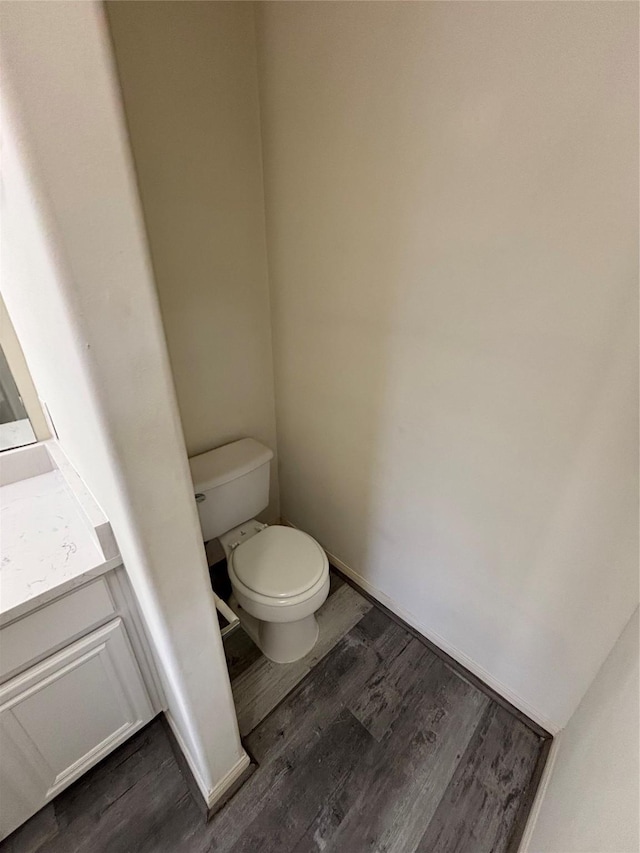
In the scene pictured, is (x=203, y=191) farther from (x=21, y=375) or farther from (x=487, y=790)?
(x=487, y=790)

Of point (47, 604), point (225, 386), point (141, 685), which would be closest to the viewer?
point (47, 604)

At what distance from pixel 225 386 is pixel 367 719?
139 cm

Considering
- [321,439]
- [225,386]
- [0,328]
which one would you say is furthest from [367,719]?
[0,328]

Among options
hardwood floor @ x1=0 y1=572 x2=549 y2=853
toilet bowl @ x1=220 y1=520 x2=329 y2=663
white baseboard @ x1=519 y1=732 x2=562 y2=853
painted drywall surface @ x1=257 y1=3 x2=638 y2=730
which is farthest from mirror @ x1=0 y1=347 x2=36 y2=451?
white baseboard @ x1=519 y1=732 x2=562 y2=853

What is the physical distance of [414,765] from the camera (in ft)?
3.94

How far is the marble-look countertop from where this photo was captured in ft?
2.61

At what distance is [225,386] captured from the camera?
1569 mm

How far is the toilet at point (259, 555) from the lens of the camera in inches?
52.0

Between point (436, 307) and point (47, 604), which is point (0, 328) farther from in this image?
point (436, 307)

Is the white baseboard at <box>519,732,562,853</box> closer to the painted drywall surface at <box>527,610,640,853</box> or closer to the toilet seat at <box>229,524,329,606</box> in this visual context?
the painted drywall surface at <box>527,610,640,853</box>

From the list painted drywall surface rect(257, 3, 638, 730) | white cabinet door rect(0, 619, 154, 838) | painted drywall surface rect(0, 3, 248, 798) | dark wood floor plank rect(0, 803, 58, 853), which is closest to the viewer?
painted drywall surface rect(0, 3, 248, 798)

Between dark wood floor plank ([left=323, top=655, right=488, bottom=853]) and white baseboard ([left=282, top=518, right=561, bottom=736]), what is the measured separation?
0.21 feet

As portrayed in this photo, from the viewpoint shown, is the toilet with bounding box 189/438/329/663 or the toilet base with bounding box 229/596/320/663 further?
the toilet base with bounding box 229/596/320/663

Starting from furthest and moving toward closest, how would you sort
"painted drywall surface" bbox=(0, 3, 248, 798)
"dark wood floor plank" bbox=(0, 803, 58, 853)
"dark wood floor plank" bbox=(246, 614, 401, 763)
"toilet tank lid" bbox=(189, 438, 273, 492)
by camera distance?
"toilet tank lid" bbox=(189, 438, 273, 492), "dark wood floor plank" bbox=(246, 614, 401, 763), "dark wood floor plank" bbox=(0, 803, 58, 853), "painted drywall surface" bbox=(0, 3, 248, 798)
